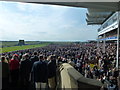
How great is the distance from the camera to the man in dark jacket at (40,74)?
321cm

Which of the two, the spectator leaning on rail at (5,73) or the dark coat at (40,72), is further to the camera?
the spectator leaning on rail at (5,73)

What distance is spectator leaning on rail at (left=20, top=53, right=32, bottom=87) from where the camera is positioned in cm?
378

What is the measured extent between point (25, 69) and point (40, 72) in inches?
32.2

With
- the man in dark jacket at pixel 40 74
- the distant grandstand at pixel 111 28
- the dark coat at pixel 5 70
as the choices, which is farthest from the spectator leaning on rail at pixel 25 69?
the distant grandstand at pixel 111 28

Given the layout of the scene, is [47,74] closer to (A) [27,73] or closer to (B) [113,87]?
(A) [27,73]

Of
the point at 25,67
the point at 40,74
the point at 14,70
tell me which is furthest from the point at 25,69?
the point at 40,74

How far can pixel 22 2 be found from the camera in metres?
4.23

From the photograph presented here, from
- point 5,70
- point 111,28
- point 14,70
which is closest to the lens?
point 5,70

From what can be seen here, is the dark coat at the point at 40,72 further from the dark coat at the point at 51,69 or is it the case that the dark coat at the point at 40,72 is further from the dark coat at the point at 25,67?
the dark coat at the point at 25,67

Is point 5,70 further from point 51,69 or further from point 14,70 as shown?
point 51,69

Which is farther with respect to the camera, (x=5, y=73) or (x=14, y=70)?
(x=14, y=70)

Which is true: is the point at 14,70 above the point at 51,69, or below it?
below

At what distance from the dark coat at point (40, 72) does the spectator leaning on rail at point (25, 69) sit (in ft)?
2.00

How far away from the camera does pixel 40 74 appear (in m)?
3.25
